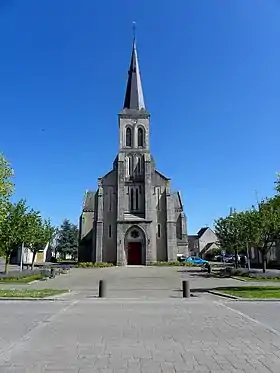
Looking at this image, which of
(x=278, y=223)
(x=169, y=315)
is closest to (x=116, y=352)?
(x=169, y=315)

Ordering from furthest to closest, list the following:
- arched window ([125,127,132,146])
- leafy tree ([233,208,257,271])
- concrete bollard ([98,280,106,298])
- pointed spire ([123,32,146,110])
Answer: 1. pointed spire ([123,32,146,110])
2. arched window ([125,127,132,146])
3. leafy tree ([233,208,257,271])
4. concrete bollard ([98,280,106,298])

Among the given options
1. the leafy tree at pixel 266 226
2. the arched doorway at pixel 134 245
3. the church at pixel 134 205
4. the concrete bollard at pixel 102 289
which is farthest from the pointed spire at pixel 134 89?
the concrete bollard at pixel 102 289

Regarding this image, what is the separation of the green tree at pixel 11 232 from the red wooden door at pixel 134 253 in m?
25.1

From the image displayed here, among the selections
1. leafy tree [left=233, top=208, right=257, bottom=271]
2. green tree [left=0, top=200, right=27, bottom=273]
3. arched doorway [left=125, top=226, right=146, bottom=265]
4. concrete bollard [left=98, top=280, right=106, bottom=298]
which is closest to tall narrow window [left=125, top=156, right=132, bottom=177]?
arched doorway [left=125, top=226, right=146, bottom=265]

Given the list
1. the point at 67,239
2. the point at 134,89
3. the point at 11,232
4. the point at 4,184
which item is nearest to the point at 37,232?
the point at 11,232

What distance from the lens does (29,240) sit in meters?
33.8

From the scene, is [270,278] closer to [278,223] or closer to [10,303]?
[278,223]

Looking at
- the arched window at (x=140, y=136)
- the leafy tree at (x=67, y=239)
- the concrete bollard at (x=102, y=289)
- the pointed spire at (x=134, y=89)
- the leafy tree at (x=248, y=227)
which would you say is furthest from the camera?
the leafy tree at (x=67, y=239)

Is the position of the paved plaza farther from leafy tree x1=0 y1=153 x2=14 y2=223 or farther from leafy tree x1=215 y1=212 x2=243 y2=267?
leafy tree x1=215 y1=212 x2=243 y2=267

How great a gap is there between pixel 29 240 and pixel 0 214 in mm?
11437

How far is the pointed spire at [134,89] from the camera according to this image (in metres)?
62.8

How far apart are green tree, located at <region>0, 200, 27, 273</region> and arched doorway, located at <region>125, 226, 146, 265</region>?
2451 cm

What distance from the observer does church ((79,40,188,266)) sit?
55.0 m

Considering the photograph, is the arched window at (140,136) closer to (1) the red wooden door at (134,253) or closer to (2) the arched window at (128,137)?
(2) the arched window at (128,137)
